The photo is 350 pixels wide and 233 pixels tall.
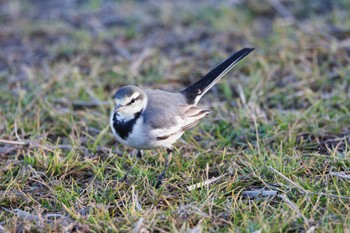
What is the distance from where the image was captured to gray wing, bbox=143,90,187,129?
497cm

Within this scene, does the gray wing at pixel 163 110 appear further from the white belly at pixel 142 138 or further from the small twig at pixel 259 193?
the small twig at pixel 259 193

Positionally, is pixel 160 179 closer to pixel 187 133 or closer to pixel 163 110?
pixel 163 110

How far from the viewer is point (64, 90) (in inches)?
269

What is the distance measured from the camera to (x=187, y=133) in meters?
5.83

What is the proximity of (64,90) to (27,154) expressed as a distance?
5.59ft

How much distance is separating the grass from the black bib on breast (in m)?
0.37

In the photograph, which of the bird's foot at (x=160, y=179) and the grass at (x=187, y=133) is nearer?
the grass at (x=187, y=133)

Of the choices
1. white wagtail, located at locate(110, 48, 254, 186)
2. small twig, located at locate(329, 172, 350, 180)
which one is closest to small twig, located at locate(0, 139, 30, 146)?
white wagtail, located at locate(110, 48, 254, 186)

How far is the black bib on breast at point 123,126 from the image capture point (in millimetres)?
4884

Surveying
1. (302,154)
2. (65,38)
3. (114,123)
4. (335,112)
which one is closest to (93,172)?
(114,123)

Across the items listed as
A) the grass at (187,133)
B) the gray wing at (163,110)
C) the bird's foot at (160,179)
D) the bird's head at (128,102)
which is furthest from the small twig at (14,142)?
the bird's foot at (160,179)

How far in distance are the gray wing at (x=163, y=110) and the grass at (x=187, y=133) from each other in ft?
1.30

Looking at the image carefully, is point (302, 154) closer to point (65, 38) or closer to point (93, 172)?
point (93, 172)

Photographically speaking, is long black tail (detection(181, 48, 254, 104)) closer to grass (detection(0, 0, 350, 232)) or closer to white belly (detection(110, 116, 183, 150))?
grass (detection(0, 0, 350, 232))
